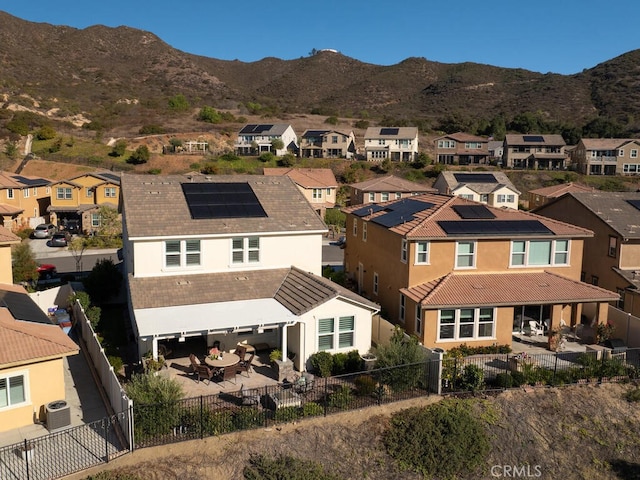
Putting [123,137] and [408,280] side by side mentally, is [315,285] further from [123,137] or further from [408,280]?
[123,137]

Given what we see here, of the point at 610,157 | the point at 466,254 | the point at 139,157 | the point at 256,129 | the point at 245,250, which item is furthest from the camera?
the point at 256,129

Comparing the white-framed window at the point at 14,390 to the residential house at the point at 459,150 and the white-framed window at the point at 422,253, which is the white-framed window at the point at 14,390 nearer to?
the white-framed window at the point at 422,253

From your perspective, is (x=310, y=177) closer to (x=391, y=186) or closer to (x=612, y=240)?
(x=391, y=186)

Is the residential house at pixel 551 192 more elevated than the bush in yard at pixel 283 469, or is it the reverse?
the residential house at pixel 551 192

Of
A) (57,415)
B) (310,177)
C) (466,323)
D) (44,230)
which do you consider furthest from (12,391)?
(310,177)

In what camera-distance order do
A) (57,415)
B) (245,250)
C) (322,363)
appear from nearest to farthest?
(57,415) < (322,363) < (245,250)

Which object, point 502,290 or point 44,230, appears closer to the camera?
point 502,290

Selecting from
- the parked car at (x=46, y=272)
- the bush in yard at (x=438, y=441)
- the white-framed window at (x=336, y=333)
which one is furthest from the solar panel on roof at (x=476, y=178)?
the bush in yard at (x=438, y=441)
